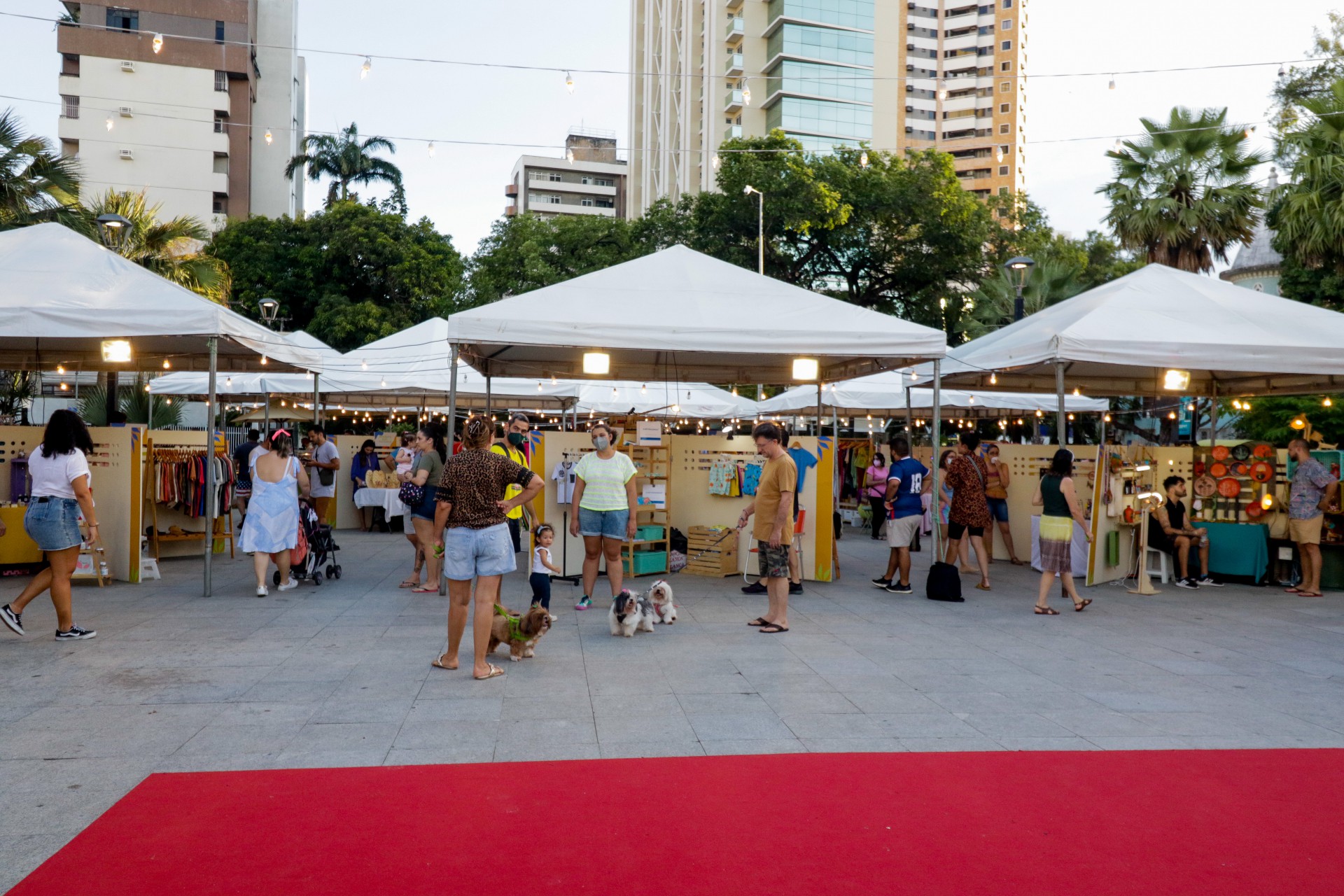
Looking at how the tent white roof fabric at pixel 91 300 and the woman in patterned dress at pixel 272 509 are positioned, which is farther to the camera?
the woman in patterned dress at pixel 272 509

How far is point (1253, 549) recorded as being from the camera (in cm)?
Answer: 1201

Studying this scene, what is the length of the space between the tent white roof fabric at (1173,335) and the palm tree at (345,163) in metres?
42.0

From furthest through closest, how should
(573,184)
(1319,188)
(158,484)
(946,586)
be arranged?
1. (573,184)
2. (1319,188)
3. (158,484)
4. (946,586)

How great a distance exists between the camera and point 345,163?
48.8 m

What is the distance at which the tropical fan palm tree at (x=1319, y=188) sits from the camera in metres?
16.7

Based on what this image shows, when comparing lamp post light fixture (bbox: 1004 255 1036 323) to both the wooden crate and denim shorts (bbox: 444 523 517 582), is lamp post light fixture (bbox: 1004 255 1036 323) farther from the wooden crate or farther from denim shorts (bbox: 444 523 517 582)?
denim shorts (bbox: 444 523 517 582)

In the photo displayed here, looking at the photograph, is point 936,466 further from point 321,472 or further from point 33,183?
point 33,183

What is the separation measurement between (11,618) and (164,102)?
5104cm

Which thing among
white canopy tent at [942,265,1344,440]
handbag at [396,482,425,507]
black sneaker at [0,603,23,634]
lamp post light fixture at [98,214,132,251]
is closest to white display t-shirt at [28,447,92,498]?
black sneaker at [0,603,23,634]

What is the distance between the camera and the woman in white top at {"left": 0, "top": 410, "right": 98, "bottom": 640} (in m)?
7.40

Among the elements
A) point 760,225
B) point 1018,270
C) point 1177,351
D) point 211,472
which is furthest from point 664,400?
point 760,225

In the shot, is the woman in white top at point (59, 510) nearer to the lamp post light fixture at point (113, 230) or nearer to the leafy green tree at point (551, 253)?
the lamp post light fixture at point (113, 230)

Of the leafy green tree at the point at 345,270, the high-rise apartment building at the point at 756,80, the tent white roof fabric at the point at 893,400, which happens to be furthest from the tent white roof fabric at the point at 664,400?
the high-rise apartment building at the point at 756,80

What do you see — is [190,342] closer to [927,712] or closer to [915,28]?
[927,712]
